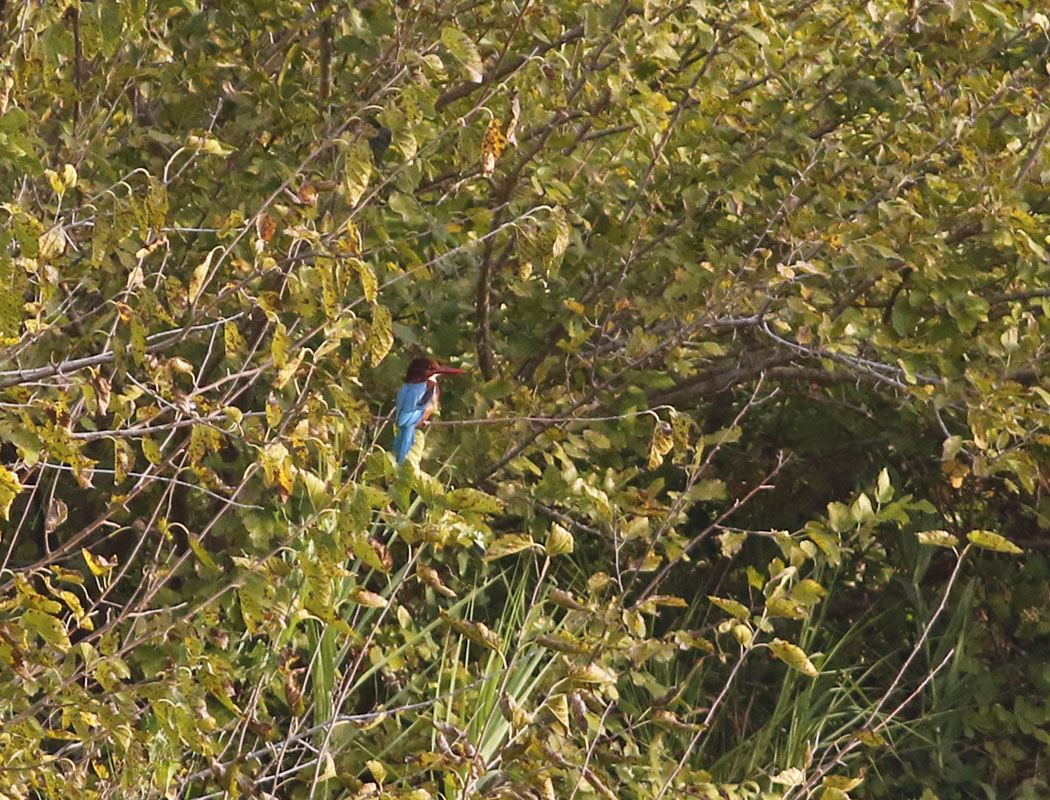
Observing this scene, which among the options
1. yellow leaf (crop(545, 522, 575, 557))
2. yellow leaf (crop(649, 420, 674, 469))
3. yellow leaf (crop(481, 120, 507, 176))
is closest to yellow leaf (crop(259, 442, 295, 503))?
yellow leaf (crop(545, 522, 575, 557))

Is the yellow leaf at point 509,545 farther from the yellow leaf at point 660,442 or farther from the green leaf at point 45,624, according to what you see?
the green leaf at point 45,624

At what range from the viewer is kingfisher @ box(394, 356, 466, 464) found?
12.5ft

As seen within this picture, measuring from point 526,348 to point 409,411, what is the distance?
577 mm

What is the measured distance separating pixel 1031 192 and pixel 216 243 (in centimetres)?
206

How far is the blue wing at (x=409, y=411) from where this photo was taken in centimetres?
380

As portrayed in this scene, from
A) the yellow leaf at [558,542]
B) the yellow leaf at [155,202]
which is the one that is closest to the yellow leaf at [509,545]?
the yellow leaf at [558,542]

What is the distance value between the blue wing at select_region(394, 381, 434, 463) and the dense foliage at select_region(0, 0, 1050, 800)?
3.0 inches

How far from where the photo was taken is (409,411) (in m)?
3.87

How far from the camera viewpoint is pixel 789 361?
4367 millimetres

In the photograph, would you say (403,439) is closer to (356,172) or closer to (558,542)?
(558,542)

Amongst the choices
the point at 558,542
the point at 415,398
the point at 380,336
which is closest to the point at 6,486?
the point at 380,336

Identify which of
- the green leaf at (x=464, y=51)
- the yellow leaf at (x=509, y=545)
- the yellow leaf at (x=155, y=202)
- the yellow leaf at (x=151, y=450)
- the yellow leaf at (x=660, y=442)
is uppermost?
the green leaf at (x=464, y=51)

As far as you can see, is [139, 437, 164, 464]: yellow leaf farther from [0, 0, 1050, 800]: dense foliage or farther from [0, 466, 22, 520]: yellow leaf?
[0, 466, 22, 520]: yellow leaf

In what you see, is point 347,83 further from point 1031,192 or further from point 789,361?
point 1031,192
